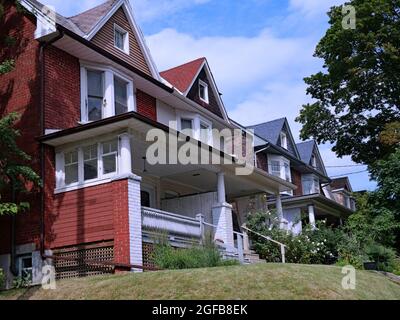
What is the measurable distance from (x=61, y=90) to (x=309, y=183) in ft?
87.4

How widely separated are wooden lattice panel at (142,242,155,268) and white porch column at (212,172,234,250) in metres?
4.59

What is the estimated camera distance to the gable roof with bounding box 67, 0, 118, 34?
1998 cm

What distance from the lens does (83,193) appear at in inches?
630

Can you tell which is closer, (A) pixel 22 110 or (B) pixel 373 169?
(A) pixel 22 110

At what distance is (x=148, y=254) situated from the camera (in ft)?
51.6

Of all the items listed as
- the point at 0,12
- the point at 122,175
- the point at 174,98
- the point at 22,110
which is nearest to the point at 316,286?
the point at 122,175

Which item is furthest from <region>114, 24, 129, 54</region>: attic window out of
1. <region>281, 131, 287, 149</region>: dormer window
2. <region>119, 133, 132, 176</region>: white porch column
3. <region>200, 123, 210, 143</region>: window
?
<region>281, 131, 287, 149</region>: dormer window

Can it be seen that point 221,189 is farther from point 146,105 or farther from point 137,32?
point 137,32

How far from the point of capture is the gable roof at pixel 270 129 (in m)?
38.5

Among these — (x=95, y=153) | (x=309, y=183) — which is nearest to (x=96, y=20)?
(x=95, y=153)

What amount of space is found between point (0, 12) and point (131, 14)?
6805 millimetres

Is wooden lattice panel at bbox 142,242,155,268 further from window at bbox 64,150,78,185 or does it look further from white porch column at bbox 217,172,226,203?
white porch column at bbox 217,172,226,203
